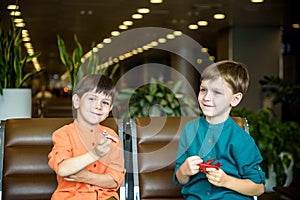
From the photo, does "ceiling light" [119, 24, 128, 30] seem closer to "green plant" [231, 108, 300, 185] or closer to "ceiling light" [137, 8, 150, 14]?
"ceiling light" [137, 8, 150, 14]

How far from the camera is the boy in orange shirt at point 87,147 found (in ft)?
6.16

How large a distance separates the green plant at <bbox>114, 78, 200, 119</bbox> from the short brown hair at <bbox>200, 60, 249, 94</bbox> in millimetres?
2124

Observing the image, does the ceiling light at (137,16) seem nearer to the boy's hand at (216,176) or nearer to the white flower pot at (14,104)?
the white flower pot at (14,104)

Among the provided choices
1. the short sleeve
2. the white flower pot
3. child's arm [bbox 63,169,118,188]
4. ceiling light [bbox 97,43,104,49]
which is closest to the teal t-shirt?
child's arm [bbox 63,169,118,188]

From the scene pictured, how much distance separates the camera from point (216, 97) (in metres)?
1.87

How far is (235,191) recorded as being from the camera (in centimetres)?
187

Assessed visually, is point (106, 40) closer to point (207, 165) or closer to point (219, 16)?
point (219, 16)

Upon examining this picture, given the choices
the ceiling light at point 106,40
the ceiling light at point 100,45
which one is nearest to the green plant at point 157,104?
the ceiling light at point 106,40

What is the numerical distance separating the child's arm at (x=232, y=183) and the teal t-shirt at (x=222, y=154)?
0.09 feet

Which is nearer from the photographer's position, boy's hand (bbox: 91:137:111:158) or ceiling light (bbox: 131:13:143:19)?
boy's hand (bbox: 91:137:111:158)

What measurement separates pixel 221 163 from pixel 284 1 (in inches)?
226

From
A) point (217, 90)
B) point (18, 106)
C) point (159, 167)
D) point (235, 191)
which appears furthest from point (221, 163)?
point (18, 106)

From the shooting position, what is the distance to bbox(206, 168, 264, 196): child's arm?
176 cm

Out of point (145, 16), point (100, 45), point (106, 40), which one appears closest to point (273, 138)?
point (145, 16)
